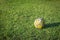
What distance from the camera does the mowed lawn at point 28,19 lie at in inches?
197

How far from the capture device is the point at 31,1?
835cm

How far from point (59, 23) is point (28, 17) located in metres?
1.44

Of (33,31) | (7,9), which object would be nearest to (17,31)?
(33,31)

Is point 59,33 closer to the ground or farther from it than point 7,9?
closer to the ground

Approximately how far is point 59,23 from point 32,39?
1.75 m

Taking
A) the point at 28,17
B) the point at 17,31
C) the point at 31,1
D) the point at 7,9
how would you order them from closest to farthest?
the point at 17,31
the point at 28,17
the point at 7,9
the point at 31,1

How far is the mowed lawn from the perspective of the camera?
5.02 m

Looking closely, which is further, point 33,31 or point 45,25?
point 45,25

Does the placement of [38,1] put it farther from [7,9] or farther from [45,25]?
[45,25]

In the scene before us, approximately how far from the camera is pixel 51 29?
5.43m

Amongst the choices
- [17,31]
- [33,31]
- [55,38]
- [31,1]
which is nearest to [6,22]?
[17,31]

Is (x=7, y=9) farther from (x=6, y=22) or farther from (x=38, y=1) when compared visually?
(x=38, y=1)

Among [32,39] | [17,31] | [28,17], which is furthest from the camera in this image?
[28,17]

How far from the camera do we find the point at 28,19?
615 cm
